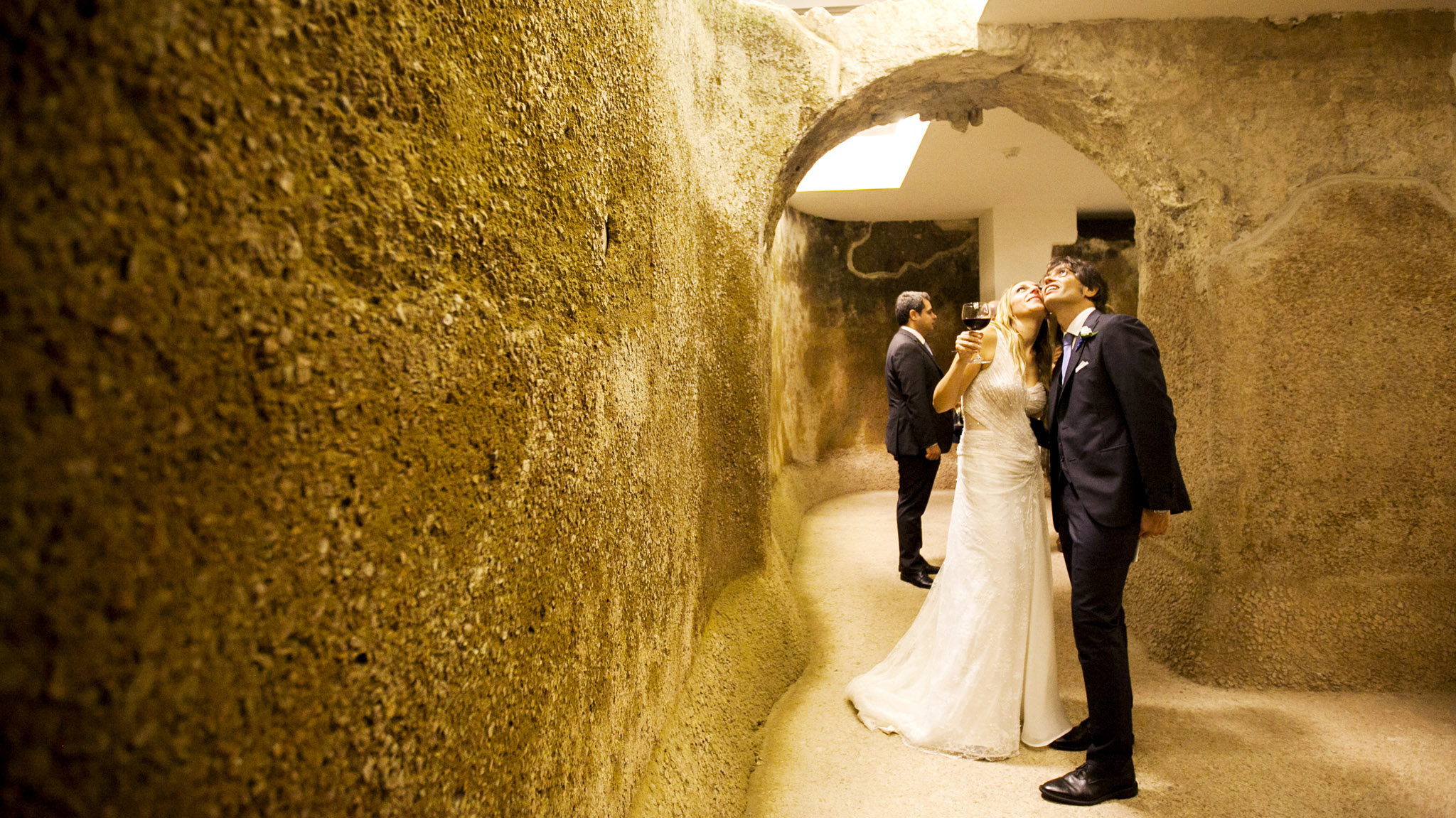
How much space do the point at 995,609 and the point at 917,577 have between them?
169cm

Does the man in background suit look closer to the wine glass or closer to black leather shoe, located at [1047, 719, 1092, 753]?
black leather shoe, located at [1047, 719, 1092, 753]

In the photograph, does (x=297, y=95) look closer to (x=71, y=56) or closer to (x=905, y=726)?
(x=71, y=56)

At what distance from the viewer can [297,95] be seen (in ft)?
1.83

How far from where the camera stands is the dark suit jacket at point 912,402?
4090 millimetres

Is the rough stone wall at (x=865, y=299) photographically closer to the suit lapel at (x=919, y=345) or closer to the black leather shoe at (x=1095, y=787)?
the suit lapel at (x=919, y=345)

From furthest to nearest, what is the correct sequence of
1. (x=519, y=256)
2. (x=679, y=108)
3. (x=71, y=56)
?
(x=679, y=108) < (x=519, y=256) < (x=71, y=56)

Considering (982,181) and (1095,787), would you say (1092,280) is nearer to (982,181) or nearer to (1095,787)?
(1095,787)

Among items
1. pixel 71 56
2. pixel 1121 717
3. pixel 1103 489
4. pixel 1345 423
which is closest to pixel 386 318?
pixel 71 56

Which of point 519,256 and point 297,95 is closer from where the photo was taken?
point 297,95

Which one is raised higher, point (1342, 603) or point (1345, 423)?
point (1345, 423)

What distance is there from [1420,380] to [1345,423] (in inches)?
12.1

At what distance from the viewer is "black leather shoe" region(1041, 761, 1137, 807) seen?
2092mm

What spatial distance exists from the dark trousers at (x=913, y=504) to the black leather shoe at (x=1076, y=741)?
1.70 meters

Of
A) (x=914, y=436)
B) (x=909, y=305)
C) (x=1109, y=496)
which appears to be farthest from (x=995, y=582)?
(x=909, y=305)
